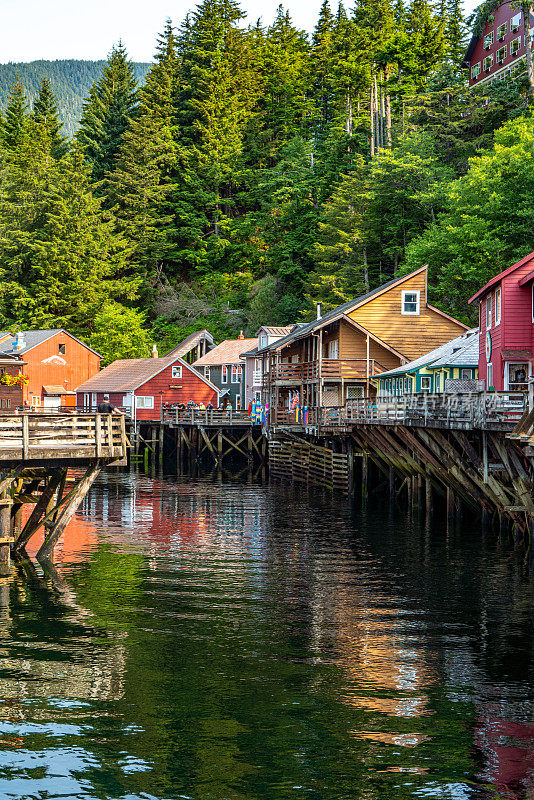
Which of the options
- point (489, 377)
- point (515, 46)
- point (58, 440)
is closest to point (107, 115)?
point (515, 46)

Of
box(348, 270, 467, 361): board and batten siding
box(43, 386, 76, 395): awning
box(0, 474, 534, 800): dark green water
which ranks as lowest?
box(0, 474, 534, 800): dark green water

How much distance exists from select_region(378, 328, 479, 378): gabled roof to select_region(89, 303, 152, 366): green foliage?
4925cm

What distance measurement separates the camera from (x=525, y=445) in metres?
22.3

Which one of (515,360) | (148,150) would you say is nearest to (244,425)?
(515,360)

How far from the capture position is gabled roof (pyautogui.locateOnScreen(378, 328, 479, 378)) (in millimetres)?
41750

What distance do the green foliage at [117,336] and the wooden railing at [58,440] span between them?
6793 cm

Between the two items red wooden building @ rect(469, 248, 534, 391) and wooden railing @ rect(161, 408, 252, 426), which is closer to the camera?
red wooden building @ rect(469, 248, 534, 391)

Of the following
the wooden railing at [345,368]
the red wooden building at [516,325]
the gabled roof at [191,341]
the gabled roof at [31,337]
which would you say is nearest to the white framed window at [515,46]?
the gabled roof at [191,341]

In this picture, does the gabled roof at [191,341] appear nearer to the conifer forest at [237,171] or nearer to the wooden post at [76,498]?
the conifer forest at [237,171]

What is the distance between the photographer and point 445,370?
141 feet

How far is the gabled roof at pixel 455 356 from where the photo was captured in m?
41.8

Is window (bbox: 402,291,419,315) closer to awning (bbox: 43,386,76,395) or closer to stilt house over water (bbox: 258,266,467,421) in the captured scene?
stilt house over water (bbox: 258,266,467,421)

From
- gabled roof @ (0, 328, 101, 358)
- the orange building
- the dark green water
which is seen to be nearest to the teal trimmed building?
the dark green water

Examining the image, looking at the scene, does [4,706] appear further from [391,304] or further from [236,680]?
[391,304]
